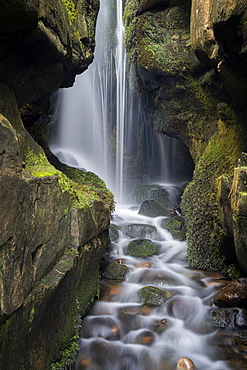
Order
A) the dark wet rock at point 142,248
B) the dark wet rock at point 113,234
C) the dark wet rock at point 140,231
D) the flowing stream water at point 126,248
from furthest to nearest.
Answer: the dark wet rock at point 140,231, the dark wet rock at point 113,234, the dark wet rock at point 142,248, the flowing stream water at point 126,248

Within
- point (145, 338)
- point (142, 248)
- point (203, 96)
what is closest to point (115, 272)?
point (142, 248)

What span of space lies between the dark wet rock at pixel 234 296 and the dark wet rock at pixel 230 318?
14cm

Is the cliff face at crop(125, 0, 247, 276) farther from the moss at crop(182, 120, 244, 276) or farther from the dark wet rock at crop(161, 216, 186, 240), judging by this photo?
the dark wet rock at crop(161, 216, 186, 240)

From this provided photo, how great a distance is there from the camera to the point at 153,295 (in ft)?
20.7

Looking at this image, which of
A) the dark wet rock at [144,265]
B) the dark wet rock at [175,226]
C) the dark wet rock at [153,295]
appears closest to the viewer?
the dark wet rock at [153,295]

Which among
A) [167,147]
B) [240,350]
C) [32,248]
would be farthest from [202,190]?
[167,147]

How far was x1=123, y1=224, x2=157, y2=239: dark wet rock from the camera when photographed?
11.0m

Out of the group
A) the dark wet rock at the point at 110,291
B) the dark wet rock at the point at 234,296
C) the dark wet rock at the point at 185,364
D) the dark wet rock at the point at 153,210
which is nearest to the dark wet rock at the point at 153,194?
the dark wet rock at the point at 153,210

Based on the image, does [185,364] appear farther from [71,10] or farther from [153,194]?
[153,194]

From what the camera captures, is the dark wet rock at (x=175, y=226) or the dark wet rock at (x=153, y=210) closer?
the dark wet rock at (x=175, y=226)

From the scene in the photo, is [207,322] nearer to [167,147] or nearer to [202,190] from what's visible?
[202,190]

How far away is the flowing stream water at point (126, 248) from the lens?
15.4 ft

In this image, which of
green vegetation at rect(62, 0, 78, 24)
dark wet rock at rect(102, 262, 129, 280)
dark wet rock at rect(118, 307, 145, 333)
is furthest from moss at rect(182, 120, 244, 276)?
green vegetation at rect(62, 0, 78, 24)

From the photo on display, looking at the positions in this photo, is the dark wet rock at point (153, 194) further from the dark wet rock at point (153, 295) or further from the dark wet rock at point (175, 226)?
the dark wet rock at point (153, 295)
